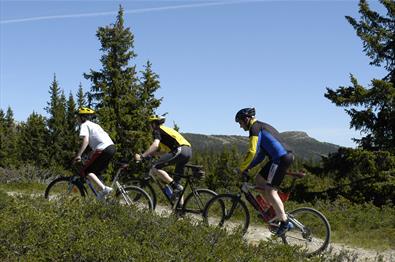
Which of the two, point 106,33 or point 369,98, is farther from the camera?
point 106,33

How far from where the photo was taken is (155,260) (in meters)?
4.49

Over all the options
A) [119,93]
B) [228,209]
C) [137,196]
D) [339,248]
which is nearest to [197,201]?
[228,209]

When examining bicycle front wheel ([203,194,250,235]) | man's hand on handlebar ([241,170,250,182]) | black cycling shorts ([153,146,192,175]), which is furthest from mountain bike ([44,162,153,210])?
man's hand on handlebar ([241,170,250,182])

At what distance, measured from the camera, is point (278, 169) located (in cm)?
736

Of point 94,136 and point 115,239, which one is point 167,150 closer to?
point 94,136

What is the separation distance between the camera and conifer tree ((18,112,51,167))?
60531mm

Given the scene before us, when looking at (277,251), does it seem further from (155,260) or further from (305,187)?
(305,187)

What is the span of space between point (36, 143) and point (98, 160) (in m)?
56.3

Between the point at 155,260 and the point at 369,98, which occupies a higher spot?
the point at 369,98

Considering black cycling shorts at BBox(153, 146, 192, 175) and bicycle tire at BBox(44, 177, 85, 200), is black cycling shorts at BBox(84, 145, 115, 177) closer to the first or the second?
bicycle tire at BBox(44, 177, 85, 200)

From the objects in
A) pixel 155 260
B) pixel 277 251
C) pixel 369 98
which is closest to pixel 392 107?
pixel 369 98

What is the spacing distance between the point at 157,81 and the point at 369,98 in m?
22.7

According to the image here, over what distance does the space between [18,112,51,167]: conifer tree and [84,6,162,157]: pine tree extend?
2512 centimetres

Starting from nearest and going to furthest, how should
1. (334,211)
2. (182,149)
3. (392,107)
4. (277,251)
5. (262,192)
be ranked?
1. (277,251)
2. (262,192)
3. (182,149)
4. (334,211)
5. (392,107)
